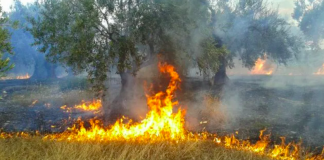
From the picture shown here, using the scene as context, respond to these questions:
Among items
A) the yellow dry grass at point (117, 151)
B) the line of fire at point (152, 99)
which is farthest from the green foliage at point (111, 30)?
the yellow dry grass at point (117, 151)

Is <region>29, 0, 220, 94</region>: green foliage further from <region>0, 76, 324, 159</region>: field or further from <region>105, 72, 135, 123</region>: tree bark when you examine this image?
<region>0, 76, 324, 159</region>: field

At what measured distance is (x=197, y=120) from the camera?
15.5 metres

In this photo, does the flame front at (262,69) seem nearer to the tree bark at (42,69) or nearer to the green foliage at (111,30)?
the tree bark at (42,69)

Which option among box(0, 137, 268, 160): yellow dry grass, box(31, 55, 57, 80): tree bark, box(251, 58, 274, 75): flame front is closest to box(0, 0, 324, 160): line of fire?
box(0, 137, 268, 160): yellow dry grass

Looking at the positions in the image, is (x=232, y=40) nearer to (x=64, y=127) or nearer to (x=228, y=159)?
(x=64, y=127)

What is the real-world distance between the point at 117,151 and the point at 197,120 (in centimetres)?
850

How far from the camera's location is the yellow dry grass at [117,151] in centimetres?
710

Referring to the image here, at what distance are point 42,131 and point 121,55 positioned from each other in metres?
5.97

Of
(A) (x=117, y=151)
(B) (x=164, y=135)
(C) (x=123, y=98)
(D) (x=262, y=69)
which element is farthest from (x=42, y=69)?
(A) (x=117, y=151)

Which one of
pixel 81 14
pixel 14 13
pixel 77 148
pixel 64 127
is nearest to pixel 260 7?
pixel 81 14

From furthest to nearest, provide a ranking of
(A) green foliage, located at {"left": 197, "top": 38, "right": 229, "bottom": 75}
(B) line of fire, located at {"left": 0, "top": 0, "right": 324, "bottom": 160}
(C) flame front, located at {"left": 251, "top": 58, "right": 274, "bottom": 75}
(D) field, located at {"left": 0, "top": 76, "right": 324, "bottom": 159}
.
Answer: (C) flame front, located at {"left": 251, "top": 58, "right": 274, "bottom": 75} < (A) green foliage, located at {"left": 197, "top": 38, "right": 229, "bottom": 75} < (B) line of fire, located at {"left": 0, "top": 0, "right": 324, "bottom": 160} < (D) field, located at {"left": 0, "top": 76, "right": 324, "bottom": 159}

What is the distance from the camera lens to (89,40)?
12.7m

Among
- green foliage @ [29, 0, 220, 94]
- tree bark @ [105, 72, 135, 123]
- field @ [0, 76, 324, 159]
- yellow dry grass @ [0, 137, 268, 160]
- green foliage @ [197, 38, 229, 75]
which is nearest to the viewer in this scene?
yellow dry grass @ [0, 137, 268, 160]

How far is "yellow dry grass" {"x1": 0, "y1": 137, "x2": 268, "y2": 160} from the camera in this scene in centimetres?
710
